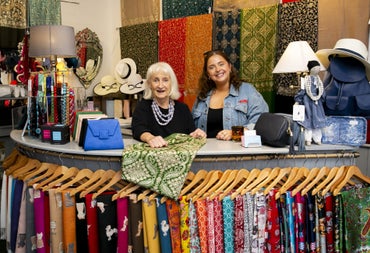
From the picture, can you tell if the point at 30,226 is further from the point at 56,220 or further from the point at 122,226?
the point at 122,226

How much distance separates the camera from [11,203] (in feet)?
7.75

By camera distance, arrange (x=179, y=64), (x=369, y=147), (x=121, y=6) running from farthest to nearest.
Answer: (x=121, y=6)
(x=179, y=64)
(x=369, y=147)

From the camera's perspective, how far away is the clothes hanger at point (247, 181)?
1.97 meters

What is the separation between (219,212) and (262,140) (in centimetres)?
53

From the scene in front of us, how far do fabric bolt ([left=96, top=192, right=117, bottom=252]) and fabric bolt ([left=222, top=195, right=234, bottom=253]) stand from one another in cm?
58

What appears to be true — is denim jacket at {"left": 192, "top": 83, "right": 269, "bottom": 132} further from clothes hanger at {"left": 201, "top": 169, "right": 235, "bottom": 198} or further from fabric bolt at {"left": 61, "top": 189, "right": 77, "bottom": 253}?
fabric bolt at {"left": 61, "top": 189, "right": 77, "bottom": 253}

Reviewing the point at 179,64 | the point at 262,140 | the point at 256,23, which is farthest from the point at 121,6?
the point at 262,140

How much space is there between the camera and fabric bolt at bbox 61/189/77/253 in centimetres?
200

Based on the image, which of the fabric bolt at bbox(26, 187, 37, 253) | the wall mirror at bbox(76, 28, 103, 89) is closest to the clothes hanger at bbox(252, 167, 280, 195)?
the fabric bolt at bbox(26, 187, 37, 253)

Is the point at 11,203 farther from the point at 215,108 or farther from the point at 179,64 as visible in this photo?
the point at 179,64

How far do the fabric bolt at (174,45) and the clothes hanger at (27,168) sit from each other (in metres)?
3.20

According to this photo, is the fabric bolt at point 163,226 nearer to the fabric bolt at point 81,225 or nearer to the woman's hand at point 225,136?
the fabric bolt at point 81,225

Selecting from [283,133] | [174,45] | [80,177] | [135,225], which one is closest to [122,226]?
[135,225]

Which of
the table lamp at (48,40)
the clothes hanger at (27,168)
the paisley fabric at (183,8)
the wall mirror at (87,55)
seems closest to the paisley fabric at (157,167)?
the clothes hanger at (27,168)
